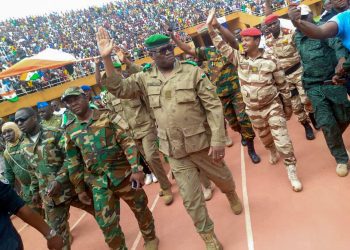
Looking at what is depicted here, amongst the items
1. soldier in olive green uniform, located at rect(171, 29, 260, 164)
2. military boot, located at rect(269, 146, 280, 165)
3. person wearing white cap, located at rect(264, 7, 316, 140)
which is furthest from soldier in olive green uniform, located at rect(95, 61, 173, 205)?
person wearing white cap, located at rect(264, 7, 316, 140)

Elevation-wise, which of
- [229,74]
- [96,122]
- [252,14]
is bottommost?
[252,14]

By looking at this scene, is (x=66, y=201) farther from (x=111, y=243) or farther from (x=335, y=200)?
(x=335, y=200)

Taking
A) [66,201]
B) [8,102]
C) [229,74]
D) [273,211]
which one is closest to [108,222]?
[66,201]

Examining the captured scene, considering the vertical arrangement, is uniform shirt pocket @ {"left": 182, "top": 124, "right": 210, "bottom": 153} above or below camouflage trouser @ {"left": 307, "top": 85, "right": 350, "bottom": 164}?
above

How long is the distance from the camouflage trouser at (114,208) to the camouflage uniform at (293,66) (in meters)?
3.42

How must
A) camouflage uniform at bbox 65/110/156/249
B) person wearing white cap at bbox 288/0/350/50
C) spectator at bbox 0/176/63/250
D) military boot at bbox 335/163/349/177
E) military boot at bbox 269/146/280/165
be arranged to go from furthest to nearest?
military boot at bbox 269/146/280/165 < military boot at bbox 335/163/349/177 < camouflage uniform at bbox 65/110/156/249 < person wearing white cap at bbox 288/0/350/50 < spectator at bbox 0/176/63/250

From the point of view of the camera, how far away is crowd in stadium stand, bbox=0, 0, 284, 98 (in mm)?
24250

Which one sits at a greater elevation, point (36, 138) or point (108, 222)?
point (36, 138)

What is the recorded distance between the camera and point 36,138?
411 centimetres

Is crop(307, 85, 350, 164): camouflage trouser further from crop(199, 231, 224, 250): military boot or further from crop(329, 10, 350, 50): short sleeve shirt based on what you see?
crop(199, 231, 224, 250): military boot

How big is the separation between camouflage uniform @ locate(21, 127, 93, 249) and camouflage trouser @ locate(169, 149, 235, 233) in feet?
4.56

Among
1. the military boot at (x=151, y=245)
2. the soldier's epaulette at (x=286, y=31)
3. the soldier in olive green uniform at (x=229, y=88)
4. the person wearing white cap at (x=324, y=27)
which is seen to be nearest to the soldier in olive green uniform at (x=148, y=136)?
the military boot at (x=151, y=245)

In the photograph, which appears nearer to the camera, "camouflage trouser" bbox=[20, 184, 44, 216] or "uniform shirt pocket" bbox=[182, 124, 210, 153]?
"uniform shirt pocket" bbox=[182, 124, 210, 153]

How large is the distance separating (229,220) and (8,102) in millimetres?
16112
